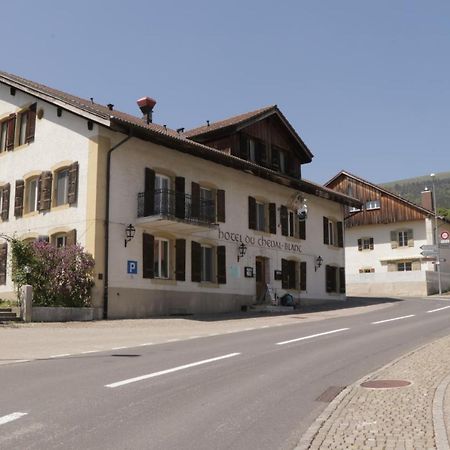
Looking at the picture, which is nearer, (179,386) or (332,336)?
(179,386)

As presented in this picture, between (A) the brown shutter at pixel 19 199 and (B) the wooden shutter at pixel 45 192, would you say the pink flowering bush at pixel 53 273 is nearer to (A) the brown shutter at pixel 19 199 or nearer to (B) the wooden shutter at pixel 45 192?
(B) the wooden shutter at pixel 45 192

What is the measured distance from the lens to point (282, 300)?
29.4 m

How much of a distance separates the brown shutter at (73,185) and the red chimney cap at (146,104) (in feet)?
26.5

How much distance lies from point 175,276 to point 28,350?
11.9m

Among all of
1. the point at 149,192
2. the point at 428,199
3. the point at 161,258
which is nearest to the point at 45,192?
the point at 149,192

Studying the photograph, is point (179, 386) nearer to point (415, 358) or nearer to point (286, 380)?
point (286, 380)

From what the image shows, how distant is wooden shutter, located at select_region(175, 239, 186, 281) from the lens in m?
24.2

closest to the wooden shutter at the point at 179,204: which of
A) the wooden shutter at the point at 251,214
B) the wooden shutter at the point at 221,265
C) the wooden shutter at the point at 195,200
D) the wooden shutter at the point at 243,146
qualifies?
the wooden shutter at the point at 195,200

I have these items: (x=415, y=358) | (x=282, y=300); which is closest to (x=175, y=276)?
(x=282, y=300)

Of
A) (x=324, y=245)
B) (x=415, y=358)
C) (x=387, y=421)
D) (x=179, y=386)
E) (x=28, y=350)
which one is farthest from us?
(x=324, y=245)

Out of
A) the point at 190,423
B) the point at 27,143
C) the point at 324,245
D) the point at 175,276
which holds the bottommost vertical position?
the point at 190,423

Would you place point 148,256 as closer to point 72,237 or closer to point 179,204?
point 179,204

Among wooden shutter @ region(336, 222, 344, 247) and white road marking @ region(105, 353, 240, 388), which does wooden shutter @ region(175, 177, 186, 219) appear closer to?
white road marking @ region(105, 353, 240, 388)

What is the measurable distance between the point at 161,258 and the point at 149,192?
2794 millimetres
